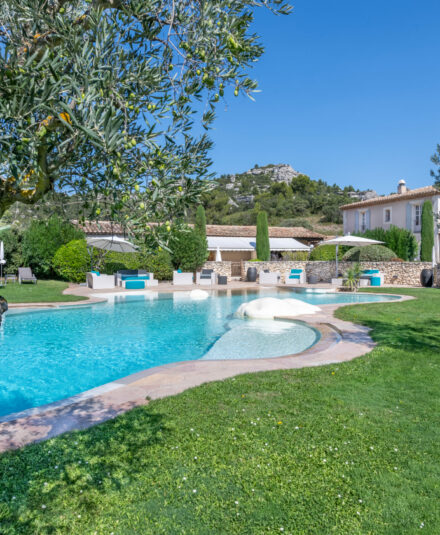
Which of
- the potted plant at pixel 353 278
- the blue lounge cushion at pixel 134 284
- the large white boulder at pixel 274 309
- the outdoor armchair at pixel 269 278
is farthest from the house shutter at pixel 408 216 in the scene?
the large white boulder at pixel 274 309

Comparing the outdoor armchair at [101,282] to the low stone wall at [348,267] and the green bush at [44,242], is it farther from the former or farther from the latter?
the low stone wall at [348,267]

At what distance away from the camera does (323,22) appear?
46.2 ft

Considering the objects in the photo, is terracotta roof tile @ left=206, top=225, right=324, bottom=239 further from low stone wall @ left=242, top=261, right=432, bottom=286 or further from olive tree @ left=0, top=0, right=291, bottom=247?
olive tree @ left=0, top=0, right=291, bottom=247

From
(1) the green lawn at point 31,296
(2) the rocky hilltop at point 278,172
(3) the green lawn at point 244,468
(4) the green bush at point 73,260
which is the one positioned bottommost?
(3) the green lawn at point 244,468

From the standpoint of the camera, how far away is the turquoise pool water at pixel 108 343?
973 centimetres

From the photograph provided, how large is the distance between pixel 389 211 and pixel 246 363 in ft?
143

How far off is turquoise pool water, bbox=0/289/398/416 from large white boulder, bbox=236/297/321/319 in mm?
835

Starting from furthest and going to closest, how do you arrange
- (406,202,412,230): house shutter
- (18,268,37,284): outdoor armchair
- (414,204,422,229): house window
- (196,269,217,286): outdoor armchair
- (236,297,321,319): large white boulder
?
(406,202,412,230): house shutter → (414,204,422,229): house window → (196,269,217,286): outdoor armchair → (18,268,37,284): outdoor armchair → (236,297,321,319): large white boulder

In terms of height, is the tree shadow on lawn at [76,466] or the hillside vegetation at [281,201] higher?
the hillside vegetation at [281,201]

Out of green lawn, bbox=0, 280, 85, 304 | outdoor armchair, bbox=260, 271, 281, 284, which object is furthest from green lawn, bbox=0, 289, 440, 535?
outdoor armchair, bbox=260, 271, 281, 284

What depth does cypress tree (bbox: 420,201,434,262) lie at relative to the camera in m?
40.0

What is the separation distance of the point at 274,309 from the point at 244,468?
42.3 ft

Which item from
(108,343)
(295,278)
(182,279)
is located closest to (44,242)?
(182,279)

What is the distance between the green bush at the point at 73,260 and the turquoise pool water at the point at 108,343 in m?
12.6
